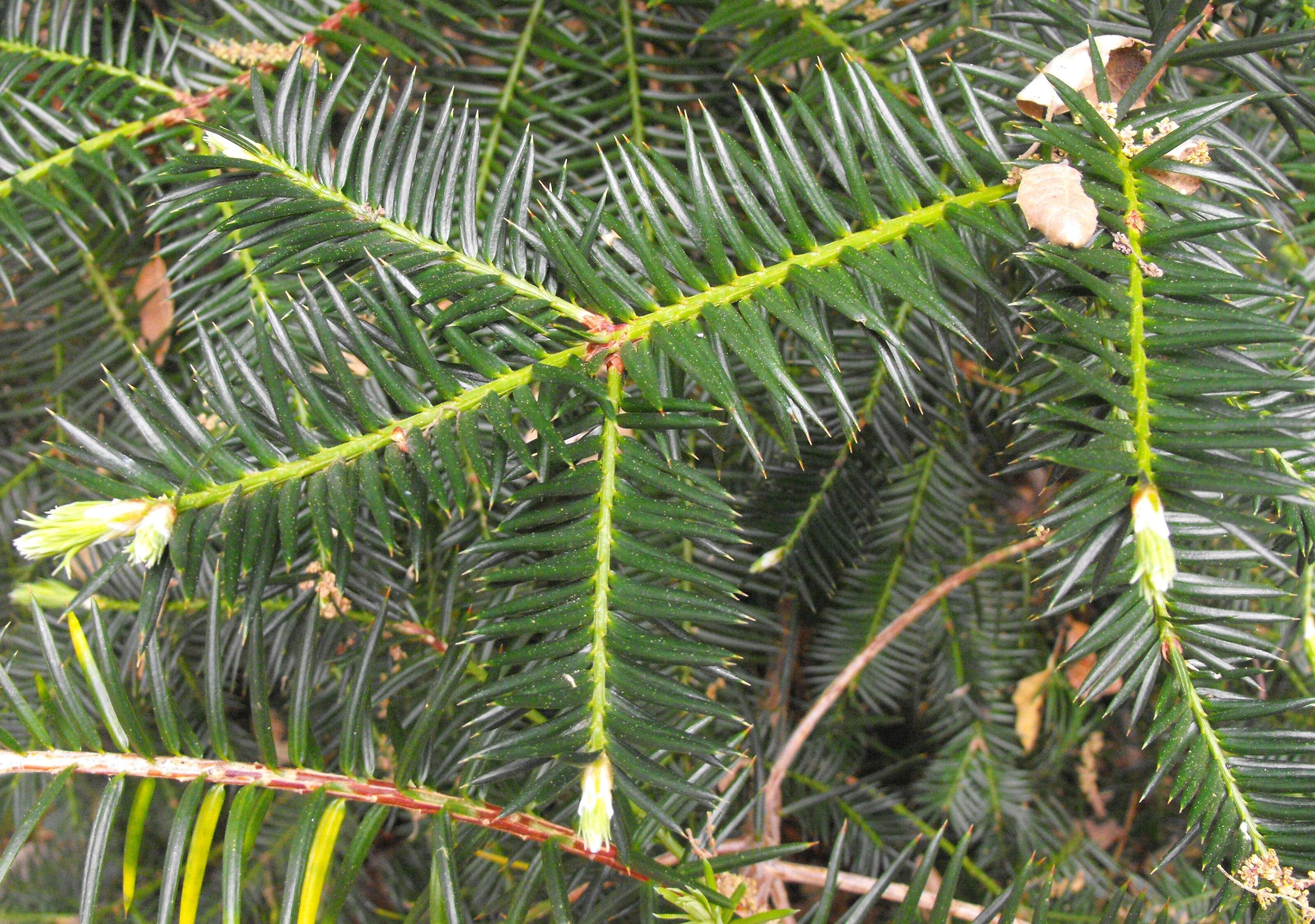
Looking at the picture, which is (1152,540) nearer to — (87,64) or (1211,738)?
(1211,738)

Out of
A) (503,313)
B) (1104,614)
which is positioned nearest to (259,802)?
(503,313)

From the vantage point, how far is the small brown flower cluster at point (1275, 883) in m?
0.39

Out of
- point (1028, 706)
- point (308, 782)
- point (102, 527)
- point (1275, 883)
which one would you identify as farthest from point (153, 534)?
point (1028, 706)

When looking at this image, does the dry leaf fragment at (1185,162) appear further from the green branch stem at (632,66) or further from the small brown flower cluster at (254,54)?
the small brown flower cluster at (254,54)

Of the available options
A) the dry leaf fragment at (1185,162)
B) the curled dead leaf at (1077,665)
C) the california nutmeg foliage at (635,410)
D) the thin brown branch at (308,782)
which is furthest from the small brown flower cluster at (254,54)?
the curled dead leaf at (1077,665)

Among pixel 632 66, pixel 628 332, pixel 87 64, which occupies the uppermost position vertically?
pixel 632 66

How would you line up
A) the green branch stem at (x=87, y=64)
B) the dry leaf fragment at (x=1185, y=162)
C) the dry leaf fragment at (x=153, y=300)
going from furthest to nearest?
1. the dry leaf fragment at (x=153, y=300)
2. the green branch stem at (x=87, y=64)
3. the dry leaf fragment at (x=1185, y=162)

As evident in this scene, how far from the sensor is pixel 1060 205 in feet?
1.32

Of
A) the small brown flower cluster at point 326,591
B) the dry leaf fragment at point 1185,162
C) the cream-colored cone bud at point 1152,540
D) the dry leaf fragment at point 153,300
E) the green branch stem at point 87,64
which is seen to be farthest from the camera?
the dry leaf fragment at point 153,300

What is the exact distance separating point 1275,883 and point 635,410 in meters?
0.39

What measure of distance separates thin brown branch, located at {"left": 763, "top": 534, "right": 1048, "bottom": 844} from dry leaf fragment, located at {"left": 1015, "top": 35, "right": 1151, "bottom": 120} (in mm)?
379

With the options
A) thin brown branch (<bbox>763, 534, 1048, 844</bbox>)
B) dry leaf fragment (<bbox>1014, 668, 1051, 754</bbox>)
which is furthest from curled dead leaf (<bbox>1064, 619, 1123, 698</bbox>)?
thin brown branch (<bbox>763, 534, 1048, 844</bbox>)

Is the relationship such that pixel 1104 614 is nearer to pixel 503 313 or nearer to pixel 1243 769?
pixel 1243 769

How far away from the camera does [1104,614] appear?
407 millimetres
